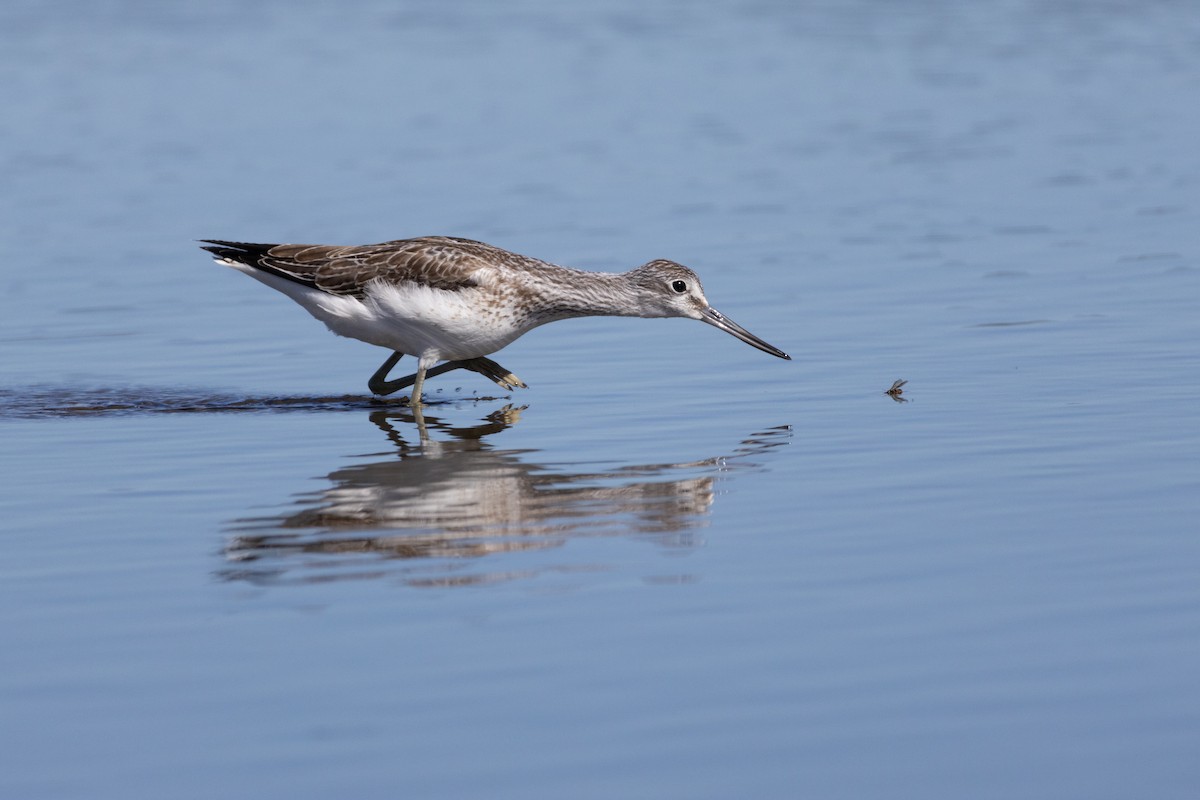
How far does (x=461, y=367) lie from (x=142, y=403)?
7.92 feet

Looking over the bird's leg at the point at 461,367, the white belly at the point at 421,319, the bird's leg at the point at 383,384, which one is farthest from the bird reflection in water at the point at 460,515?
the bird's leg at the point at 383,384

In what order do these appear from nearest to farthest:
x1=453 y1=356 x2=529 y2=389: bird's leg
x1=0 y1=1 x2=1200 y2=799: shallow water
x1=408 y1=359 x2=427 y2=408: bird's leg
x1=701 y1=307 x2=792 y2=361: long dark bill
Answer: x1=0 y1=1 x2=1200 y2=799: shallow water < x1=701 y1=307 x2=792 y2=361: long dark bill < x1=408 y1=359 x2=427 y2=408: bird's leg < x1=453 y1=356 x2=529 y2=389: bird's leg

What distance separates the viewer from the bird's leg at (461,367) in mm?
13398

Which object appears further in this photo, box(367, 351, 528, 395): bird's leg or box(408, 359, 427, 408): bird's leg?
box(367, 351, 528, 395): bird's leg

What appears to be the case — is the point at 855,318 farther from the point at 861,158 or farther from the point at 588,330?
the point at 861,158

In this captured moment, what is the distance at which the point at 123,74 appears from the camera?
101 feet

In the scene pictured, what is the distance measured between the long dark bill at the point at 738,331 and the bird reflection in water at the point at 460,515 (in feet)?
5.44

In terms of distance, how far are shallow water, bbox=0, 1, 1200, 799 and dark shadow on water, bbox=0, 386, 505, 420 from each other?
0.06 m

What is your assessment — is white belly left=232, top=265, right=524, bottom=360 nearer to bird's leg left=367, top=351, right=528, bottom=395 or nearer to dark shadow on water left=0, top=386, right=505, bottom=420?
bird's leg left=367, top=351, right=528, bottom=395

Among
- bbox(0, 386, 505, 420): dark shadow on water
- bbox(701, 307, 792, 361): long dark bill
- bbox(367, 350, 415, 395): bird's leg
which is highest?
bbox(701, 307, 792, 361): long dark bill

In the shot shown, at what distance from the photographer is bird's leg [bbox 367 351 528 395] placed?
13.4 m

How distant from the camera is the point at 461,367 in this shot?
13.9m

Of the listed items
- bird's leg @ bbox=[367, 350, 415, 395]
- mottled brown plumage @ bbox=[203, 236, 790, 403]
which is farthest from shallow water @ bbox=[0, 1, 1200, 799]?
mottled brown plumage @ bbox=[203, 236, 790, 403]

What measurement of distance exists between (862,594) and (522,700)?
1.83m
